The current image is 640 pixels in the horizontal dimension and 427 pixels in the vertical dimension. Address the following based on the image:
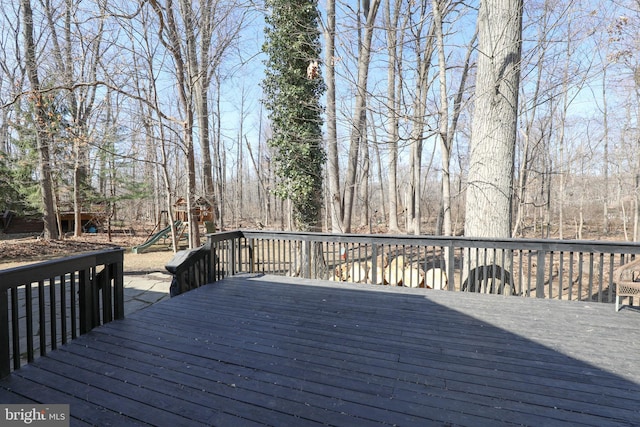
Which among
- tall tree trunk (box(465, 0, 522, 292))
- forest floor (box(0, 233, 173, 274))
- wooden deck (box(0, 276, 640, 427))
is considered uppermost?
tall tree trunk (box(465, 0, 522, 292))

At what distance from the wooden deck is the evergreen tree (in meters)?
4.02

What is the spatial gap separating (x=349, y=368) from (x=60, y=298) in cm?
266

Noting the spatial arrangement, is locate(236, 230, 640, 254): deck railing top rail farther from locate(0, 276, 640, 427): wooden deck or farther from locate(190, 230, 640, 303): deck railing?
locate(0, 276, 640, 427): wooden deck

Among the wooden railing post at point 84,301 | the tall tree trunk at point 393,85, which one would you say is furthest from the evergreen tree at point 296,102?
the wooden railing post at point 84,301

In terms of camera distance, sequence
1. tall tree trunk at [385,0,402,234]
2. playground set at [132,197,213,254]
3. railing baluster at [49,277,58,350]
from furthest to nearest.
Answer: playground set at [132,197,213,254], tall tree trunk at [385,0,402,234], railing baluster at [49,277,58,350]

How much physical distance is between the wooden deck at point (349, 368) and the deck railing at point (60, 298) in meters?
0.14

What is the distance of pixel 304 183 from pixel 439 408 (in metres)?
5.81

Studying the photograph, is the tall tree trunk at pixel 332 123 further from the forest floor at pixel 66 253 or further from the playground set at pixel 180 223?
the playground set at pixel 180 223

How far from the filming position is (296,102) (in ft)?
23.7

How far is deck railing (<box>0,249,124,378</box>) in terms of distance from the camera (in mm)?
2146

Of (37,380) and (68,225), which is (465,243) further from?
(68,225)

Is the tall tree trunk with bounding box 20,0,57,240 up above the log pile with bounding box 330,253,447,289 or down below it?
above

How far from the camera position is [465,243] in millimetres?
4277

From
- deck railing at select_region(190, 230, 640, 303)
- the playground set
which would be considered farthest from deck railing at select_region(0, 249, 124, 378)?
the playground set
